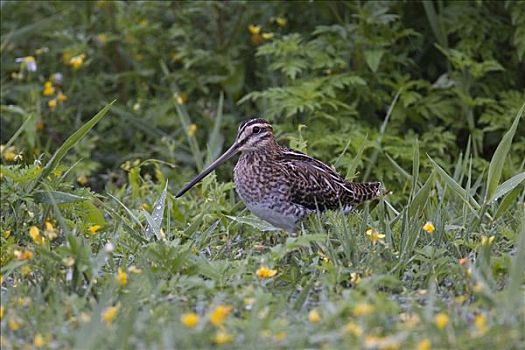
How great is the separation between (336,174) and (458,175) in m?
0.94

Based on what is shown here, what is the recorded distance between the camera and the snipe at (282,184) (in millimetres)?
5082

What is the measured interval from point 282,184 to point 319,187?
0.18 meters

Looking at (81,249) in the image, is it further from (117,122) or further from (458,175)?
(117,122)

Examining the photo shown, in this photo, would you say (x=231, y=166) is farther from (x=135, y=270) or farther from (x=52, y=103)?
(x=135, y=270)

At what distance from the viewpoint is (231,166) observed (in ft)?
24.7

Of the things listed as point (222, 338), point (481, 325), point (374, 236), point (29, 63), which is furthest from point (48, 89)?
point (481, 325)

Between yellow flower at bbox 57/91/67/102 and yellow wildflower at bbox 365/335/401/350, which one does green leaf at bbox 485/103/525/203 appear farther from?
yellow flower at bbox 57/91/67/102

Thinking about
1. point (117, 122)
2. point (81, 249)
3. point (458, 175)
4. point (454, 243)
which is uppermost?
point (81, 249)

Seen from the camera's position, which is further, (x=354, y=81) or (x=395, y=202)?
(x=354, y=81)

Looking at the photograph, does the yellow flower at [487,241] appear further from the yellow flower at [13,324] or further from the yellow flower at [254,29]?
the yellow flower at [254,29]

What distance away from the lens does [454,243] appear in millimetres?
4531

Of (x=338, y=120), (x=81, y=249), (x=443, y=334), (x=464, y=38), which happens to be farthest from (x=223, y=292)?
(x=464, y=38)

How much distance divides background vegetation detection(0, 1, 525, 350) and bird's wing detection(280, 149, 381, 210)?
0.48ft

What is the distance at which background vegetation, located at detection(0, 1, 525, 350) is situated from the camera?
3527 millimetres
